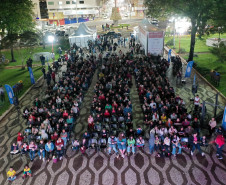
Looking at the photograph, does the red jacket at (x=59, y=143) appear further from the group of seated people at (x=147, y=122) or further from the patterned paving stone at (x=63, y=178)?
the patterned paving stone at (x=63, y=178)

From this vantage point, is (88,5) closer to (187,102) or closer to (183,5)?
(183,5)

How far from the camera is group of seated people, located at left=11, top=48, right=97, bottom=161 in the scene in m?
10.2

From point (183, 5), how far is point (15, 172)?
827 inches

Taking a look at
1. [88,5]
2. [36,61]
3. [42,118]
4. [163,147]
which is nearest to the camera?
[163,147]

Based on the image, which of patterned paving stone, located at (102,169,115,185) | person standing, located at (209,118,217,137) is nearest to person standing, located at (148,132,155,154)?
patterned paving stone, located at (102,169,115,185)

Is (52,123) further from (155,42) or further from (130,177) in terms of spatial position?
(155,42)

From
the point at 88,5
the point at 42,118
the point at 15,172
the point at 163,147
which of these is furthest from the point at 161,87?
the point at 88,5

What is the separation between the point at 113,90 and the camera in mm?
15461

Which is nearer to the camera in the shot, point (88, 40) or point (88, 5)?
point (88, 40)

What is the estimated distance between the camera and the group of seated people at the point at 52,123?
10219 mm

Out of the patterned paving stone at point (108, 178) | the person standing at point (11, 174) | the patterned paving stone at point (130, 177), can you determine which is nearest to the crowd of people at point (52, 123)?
the person standing at point (11, 174)

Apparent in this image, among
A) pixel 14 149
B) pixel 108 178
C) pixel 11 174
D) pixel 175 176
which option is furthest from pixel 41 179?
pixel 175 176

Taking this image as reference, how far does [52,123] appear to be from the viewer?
11.9m

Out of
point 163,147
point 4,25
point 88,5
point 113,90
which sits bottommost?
point 163,147
